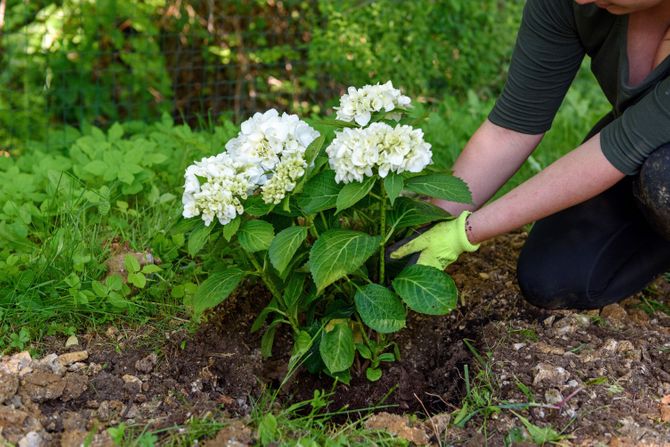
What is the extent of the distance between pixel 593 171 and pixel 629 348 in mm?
510

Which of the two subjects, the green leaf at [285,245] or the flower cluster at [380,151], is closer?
the flower cluster at [380,151]

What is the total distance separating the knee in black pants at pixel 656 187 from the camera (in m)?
2.09

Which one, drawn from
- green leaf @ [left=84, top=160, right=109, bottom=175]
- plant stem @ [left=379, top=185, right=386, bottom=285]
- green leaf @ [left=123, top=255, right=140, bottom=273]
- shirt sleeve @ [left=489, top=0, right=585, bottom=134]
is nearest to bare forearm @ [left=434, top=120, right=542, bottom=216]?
shirt sleeve @ [left=489, top=0, right=585, bottom=134]

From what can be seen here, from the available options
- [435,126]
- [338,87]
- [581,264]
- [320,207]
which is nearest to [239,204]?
[320,207]

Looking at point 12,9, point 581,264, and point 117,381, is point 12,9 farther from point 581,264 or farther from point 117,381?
point 581,264

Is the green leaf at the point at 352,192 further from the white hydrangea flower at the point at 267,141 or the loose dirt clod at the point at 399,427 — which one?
the loose dirt clod at the point at 399,427

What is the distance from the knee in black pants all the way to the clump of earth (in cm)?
36

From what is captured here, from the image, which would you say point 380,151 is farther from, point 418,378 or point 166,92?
point 166,92

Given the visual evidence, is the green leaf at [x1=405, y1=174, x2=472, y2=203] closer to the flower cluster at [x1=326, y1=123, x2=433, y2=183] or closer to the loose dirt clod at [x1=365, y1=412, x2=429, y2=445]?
the flower cluster at [x1=326, y1=123, x2=433, y2=183]

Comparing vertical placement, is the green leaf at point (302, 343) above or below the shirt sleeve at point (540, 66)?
below

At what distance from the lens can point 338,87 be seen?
171 inches

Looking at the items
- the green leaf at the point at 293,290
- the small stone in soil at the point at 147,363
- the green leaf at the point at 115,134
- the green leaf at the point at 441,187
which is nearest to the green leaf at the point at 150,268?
the small stone in soil at the point at 147,363

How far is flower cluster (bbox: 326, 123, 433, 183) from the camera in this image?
1765mm

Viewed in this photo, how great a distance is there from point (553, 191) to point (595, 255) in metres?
0.45
